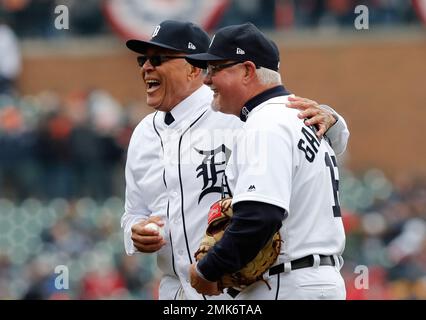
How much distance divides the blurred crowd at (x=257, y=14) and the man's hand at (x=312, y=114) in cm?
1245

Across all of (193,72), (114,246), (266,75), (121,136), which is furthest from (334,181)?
(121,136)

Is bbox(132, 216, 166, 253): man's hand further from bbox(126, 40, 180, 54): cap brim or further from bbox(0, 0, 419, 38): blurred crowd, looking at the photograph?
bbox(0, 0, 419, 38): blurred crowd

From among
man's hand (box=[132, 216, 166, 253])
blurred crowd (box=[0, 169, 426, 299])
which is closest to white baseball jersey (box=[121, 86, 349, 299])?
man's hand (box=[132, 216, 166, 253])

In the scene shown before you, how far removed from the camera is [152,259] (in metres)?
13.2

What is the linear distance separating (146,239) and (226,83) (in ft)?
3.11

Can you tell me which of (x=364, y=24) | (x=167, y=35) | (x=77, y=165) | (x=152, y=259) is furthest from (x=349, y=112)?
(x=167, y=35)

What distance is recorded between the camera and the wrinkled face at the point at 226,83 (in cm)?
511

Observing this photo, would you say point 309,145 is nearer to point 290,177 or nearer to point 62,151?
point 290,177

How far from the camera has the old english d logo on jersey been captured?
5.64m

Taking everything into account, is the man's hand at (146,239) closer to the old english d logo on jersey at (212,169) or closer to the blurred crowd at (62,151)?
the old english d logo on jersey at (212,169)

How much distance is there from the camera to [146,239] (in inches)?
222

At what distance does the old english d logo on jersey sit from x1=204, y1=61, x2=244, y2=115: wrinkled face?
501 mm
